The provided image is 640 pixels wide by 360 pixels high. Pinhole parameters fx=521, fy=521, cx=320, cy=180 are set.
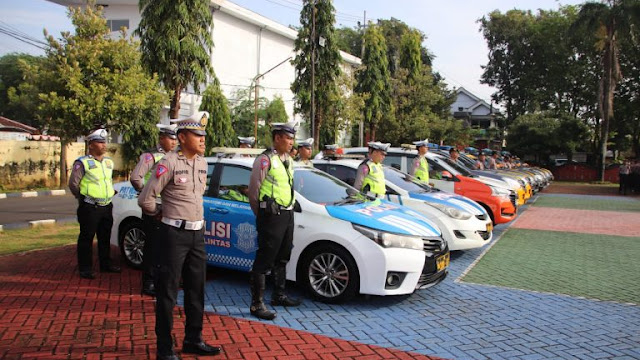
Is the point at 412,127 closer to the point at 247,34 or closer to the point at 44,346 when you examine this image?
the point at 247,34

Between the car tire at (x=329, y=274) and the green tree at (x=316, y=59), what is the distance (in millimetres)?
18633

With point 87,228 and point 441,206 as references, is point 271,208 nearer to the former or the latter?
point 87,228

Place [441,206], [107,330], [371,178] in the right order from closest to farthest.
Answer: [107,330] < [371,178] < [441,206]

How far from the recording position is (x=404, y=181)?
8.47 metres

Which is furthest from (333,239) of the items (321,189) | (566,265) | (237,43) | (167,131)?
(237,43)

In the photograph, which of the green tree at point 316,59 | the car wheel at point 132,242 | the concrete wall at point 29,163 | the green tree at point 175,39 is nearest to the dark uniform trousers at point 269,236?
the car wheel at point 132,242

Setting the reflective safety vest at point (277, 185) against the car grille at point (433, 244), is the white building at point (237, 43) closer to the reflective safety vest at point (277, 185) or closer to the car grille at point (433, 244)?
the reflective safety vest at point (277, 185)

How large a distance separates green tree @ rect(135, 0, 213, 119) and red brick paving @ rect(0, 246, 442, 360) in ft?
37.3

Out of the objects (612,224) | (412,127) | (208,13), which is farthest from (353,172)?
(412,127)

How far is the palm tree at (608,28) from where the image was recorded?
31125mm

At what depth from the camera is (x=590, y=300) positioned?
585cm

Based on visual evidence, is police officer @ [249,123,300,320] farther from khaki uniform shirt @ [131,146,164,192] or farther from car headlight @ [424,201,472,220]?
car headlight @ [424,201,472,220]

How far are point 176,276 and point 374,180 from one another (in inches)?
154

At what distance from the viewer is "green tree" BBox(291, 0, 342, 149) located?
23.7m
